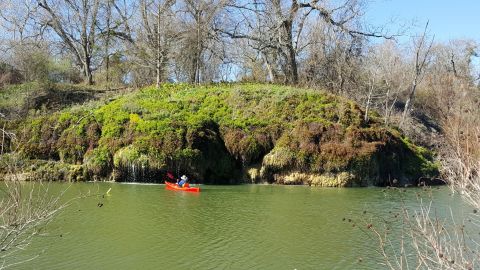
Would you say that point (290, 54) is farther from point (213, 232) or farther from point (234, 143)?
point (213, 232)

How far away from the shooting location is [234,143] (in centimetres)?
2520

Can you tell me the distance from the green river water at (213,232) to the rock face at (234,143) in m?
3.79

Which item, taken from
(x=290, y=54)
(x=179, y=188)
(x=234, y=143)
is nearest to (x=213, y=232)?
(x=179, y=188)

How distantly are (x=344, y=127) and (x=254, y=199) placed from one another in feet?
28.8

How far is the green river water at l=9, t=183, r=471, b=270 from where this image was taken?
34.3 ft

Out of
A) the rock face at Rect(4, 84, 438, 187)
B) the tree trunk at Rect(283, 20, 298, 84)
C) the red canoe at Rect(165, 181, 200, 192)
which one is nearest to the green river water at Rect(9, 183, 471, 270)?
the red canoe at Rect(165, 181, 200, 192)

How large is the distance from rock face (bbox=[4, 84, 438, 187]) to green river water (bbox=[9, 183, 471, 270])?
149 inches

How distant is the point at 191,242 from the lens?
1196 cm

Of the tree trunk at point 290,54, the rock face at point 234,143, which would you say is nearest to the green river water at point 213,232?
the rock face at point 234,143

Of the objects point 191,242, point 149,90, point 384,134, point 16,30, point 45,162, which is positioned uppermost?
point 16,30

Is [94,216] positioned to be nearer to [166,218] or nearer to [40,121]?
[166,218]

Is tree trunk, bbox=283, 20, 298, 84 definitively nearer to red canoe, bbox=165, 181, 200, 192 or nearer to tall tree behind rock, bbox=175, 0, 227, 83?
tall tree behind rock, bbox=175, 0, 227, 83

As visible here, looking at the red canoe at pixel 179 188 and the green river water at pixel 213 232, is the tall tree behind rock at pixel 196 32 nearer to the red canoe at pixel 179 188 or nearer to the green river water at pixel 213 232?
the red canoe at pixel 179 188

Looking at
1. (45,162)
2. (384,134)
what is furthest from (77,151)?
(384,134)
